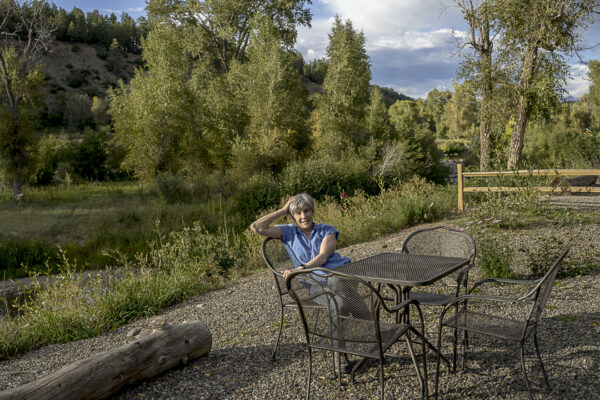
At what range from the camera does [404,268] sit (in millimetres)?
3244

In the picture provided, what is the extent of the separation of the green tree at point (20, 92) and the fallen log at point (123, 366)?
15441 mm

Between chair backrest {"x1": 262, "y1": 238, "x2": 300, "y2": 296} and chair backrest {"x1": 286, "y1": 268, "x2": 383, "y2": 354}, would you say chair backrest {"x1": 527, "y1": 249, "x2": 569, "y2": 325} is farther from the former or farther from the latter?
chair backrest {"x1": 262, "y1": 238, "x2": 300, "y2": 296}

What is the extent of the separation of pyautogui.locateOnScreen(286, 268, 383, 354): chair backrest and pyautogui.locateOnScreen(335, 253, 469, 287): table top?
11.8 inches

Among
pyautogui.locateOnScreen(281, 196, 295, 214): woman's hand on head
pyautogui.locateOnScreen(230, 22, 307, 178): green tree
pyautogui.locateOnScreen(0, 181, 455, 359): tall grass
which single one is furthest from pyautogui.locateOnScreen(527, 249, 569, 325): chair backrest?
pyautogui.locateOnScreen(230, 22, 307, 178): green tree

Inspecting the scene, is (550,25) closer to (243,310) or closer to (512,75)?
(512,75)

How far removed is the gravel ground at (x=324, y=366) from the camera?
3.01 meters

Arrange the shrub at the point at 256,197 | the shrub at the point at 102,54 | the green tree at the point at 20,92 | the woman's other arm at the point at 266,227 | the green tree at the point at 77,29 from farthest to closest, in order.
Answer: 1. the green tree at the point at 77,29
2. the shrub at the point at 102,54
3. the green tree at the point at 20,92
4. the shrub at the point at 256,197
5. the woman's other arm at the point at 266,227

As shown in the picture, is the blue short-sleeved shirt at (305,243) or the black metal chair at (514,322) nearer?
the black metal chair at (514,322)

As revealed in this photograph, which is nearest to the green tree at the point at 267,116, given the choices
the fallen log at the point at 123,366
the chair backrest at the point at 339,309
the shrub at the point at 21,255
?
the shrub at the point at 21,255

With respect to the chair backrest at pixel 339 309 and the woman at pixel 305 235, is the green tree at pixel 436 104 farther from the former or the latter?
the chair backrest at pixel 339 309

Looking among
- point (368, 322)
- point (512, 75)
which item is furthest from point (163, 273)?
point (512, 75)

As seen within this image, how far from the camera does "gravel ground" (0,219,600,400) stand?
9.88ft

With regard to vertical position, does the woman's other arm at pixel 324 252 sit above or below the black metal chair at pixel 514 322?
above

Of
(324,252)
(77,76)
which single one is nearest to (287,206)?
(324,252)
